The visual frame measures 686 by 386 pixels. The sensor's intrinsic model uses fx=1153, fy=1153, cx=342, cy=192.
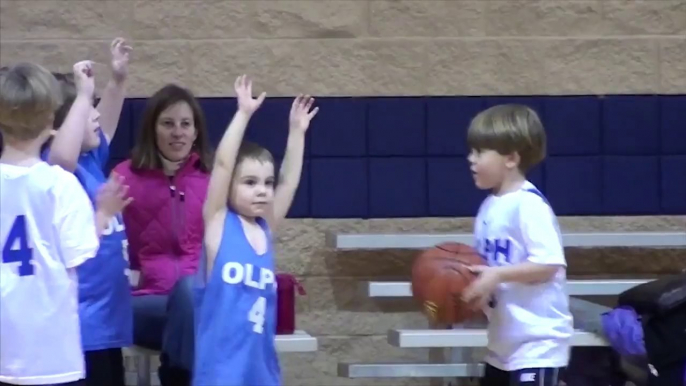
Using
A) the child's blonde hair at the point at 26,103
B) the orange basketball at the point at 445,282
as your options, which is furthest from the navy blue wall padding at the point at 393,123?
the child's blonde hair at the point at 26,103

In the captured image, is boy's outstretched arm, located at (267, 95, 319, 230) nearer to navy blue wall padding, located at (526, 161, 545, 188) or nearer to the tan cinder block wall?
the tan cinder block wall

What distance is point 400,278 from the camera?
5.26m

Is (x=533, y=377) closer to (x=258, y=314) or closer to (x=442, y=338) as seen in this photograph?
(x=442, y=338)

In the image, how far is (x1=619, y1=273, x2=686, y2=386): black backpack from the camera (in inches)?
162

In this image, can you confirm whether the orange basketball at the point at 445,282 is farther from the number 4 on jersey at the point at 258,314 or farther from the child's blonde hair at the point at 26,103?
the child's blonde hair at the point at 26,103

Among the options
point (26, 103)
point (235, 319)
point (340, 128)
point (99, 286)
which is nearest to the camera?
point (26, 103)

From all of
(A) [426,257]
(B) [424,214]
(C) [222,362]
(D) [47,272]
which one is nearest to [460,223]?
(B) [424,214]

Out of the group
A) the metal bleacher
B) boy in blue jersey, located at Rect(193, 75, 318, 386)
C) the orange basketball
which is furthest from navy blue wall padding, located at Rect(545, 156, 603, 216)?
boy in blue jersey, located at Rect(193, 75, 318, 386)

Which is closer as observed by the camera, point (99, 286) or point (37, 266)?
point (37, 266)

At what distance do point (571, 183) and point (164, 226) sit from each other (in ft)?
6.48

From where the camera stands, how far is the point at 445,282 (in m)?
3.90

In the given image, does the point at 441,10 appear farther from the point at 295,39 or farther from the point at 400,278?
the point at 400,278

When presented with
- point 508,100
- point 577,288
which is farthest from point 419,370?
point 508,100

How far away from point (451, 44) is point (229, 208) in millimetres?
1923
